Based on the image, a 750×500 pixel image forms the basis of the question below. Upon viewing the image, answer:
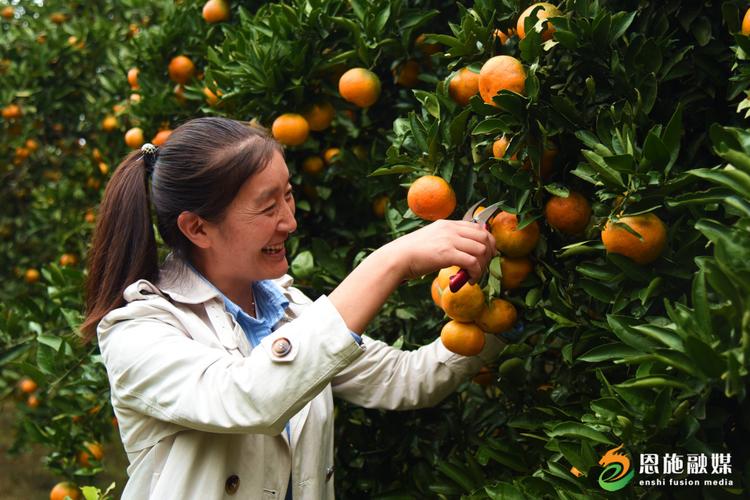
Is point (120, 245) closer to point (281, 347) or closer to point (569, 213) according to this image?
point (281, 347)

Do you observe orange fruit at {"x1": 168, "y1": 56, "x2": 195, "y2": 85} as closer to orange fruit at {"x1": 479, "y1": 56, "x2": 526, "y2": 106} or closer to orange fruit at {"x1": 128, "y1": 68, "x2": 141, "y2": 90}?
orange fruit at {"x1": 128, "y1": 68, "x2": 141, "y2": 90}

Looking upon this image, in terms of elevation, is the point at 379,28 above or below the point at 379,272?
above

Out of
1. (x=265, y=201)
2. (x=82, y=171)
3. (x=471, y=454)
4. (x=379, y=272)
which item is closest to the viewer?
(x=379, y=272)

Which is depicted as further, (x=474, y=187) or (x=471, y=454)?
(x=471, y=454)

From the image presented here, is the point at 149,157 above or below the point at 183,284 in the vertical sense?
above

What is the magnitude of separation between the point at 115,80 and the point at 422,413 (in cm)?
190

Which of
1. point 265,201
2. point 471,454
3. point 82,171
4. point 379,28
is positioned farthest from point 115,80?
point 471,454

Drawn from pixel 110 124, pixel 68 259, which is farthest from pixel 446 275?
pixel 68 259

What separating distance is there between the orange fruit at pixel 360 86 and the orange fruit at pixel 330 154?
0.22 meters

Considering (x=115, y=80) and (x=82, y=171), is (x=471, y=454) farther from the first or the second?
(x=82, y=171)

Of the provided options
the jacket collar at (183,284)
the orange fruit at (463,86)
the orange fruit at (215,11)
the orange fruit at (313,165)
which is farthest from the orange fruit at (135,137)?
the orange fruit at (463,86)

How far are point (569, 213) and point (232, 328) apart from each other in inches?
27.3

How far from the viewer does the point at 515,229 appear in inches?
56.6

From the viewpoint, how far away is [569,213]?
141 centimetres
